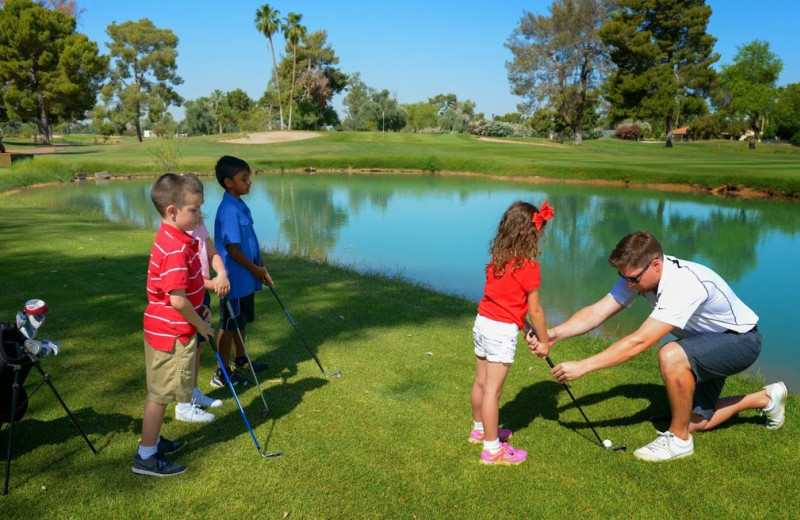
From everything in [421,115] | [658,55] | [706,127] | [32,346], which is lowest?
[32,346]

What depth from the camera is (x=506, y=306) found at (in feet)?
10.8

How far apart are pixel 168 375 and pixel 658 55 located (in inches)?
1981

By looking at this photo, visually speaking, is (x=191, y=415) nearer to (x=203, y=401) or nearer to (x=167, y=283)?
(x=203, y=401)

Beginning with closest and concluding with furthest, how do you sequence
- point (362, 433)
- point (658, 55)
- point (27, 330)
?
point (27, 330)
point (362, 433)
point (658, 55)

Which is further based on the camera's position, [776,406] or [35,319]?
[776,406]

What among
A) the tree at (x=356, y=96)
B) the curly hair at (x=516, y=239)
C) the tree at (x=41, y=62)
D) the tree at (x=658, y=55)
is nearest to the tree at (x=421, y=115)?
the tree at (x=356, y=96)

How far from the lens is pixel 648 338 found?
11.1 feet

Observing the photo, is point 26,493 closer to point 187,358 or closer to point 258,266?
point 187,358

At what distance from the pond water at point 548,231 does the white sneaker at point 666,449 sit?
11.3 ft

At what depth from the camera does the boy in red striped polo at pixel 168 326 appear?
3.09m

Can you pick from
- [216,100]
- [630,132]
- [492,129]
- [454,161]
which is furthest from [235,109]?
[454,161]

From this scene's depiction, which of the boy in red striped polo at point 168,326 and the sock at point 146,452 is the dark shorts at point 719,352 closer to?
the boy in red striped polo at point 168,326

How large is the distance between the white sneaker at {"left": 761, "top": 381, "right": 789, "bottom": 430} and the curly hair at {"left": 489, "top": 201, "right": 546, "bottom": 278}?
1996mm

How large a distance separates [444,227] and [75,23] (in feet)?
146
